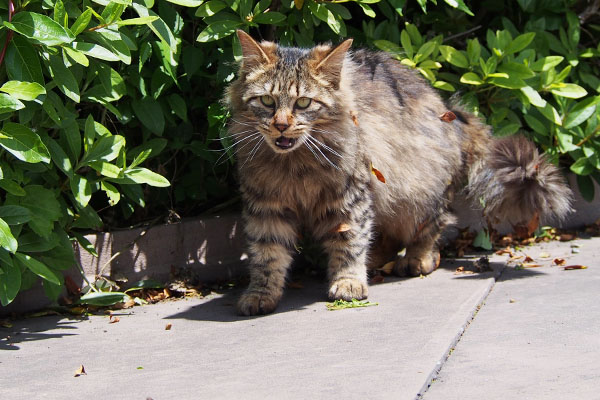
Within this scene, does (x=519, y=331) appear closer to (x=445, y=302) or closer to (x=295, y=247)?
(x=445, y=302)

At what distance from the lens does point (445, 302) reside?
14.0 ft

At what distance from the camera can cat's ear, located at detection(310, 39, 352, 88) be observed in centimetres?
428

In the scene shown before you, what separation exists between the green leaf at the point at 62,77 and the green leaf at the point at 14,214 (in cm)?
56

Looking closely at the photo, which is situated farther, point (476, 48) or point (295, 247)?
point (476, 48)

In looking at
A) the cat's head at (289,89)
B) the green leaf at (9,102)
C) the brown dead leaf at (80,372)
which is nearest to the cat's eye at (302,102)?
the cat's head at (289,89)

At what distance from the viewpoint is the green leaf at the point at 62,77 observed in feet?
11.9

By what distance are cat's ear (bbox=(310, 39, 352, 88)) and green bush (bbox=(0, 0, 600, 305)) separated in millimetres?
326

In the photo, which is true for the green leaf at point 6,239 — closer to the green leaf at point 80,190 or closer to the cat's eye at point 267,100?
the green leaf at point 80,190

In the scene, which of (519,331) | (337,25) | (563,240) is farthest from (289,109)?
(563,240)

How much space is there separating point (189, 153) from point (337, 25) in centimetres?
142

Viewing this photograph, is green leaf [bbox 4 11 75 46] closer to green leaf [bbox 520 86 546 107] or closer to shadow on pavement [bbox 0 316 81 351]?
shadow on pavement [bbox 0 316 81 351]

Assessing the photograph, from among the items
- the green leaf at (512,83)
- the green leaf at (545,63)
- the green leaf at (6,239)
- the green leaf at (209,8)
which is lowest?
the green leaf at (6,239)

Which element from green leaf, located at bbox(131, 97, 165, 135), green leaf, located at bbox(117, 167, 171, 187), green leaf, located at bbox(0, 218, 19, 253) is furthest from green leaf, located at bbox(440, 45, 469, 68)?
green leaf, located at bbox(0, 218, 19, 253)

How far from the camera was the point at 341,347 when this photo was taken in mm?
3480
